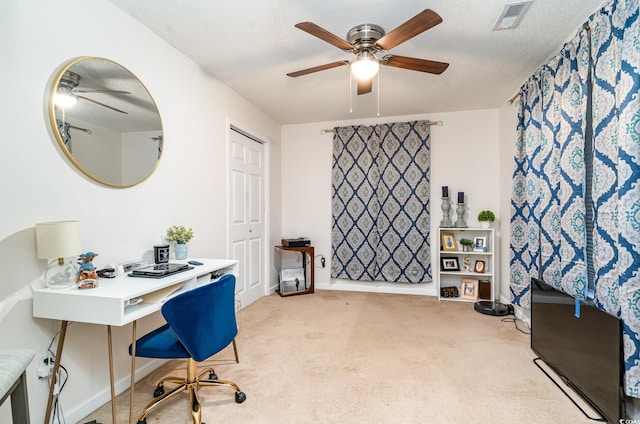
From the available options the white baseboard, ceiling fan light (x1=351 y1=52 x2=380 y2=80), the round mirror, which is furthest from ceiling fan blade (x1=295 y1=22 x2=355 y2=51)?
the white baseboard

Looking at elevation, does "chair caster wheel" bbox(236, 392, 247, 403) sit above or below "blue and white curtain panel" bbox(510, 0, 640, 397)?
below

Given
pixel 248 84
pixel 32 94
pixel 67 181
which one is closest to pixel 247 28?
pixel 248 84

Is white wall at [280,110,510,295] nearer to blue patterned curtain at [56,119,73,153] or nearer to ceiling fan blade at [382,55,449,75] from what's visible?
ceiling fan blade at [382,55,449,75]

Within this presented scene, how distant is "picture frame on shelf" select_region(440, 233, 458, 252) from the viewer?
12.8 ft

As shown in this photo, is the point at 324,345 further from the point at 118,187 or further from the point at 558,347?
the point at 118,187

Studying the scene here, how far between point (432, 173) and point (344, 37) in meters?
2.45

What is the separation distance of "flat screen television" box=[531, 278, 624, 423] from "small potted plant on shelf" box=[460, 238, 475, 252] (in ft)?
4.53

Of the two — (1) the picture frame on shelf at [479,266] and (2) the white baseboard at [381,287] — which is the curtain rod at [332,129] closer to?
(1) the picture frame on shelf at [479,266]

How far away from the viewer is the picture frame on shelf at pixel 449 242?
3.91 meters

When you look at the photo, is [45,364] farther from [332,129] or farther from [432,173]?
[432,173]

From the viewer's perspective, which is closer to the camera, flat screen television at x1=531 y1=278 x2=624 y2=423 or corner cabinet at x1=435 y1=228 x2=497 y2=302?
flat screen television at x1=531 y1=278 x2=624 y2=423

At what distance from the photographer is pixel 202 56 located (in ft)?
8.45

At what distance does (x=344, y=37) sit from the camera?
89.4 inches

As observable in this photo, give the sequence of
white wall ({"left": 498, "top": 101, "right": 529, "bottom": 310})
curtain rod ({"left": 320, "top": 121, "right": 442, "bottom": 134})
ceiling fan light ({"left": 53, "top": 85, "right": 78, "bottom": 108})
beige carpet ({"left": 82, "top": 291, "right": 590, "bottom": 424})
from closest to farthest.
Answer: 1. ceiling fan light ({"left": 53, "top": 85, "right": 78, "bottom": 108})
2. beige carpet ({"left": 82, "top": 291, "right": 590, "bottom": 424})
3. white wall ({"left": 498, "top": 101, "right": 529, "bottom": 310})
4. curtain rod ({"left": 320, "top": 121, "right": 442, "bottom": 134})
